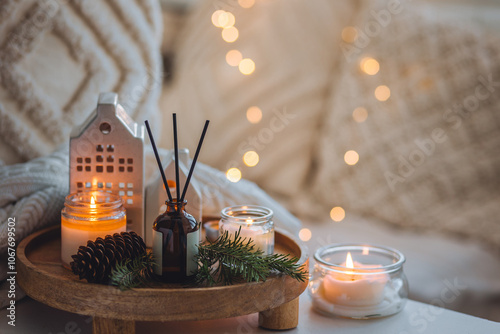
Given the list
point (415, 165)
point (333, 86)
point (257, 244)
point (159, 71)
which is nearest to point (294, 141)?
point (333, 86)

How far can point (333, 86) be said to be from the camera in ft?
5.44

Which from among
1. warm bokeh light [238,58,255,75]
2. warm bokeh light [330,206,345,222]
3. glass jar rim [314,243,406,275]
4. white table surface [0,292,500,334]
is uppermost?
warm bokeh light [238,58,255,75]

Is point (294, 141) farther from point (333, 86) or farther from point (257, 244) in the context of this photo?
point (257, 244)

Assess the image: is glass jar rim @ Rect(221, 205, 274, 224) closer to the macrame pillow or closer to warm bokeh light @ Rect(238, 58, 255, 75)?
the macrame pillow

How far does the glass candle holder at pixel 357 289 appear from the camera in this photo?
2.83 ft

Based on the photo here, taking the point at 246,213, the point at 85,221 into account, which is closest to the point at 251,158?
the point at 246,213

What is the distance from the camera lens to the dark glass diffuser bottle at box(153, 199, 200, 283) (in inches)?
29.2

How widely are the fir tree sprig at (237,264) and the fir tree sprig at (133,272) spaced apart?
7cm

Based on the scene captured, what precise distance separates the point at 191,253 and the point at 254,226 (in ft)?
0.38

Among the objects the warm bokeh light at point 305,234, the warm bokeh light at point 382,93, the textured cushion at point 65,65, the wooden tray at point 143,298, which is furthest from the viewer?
the warm bokeh light at point 382,93

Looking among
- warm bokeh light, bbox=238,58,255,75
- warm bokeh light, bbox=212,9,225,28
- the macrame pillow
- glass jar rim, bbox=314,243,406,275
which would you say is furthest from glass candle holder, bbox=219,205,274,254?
warm bokeh light, bbox=212,9,225,28

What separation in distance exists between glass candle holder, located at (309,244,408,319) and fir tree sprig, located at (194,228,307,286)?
11 cm

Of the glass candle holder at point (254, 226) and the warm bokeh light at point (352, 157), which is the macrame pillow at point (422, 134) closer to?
the warm bokeh light at point (352, 157)

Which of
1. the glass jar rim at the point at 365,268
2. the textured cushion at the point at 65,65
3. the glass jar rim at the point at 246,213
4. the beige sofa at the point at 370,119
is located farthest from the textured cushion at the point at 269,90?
the glass jar rim at the point at 246,213
